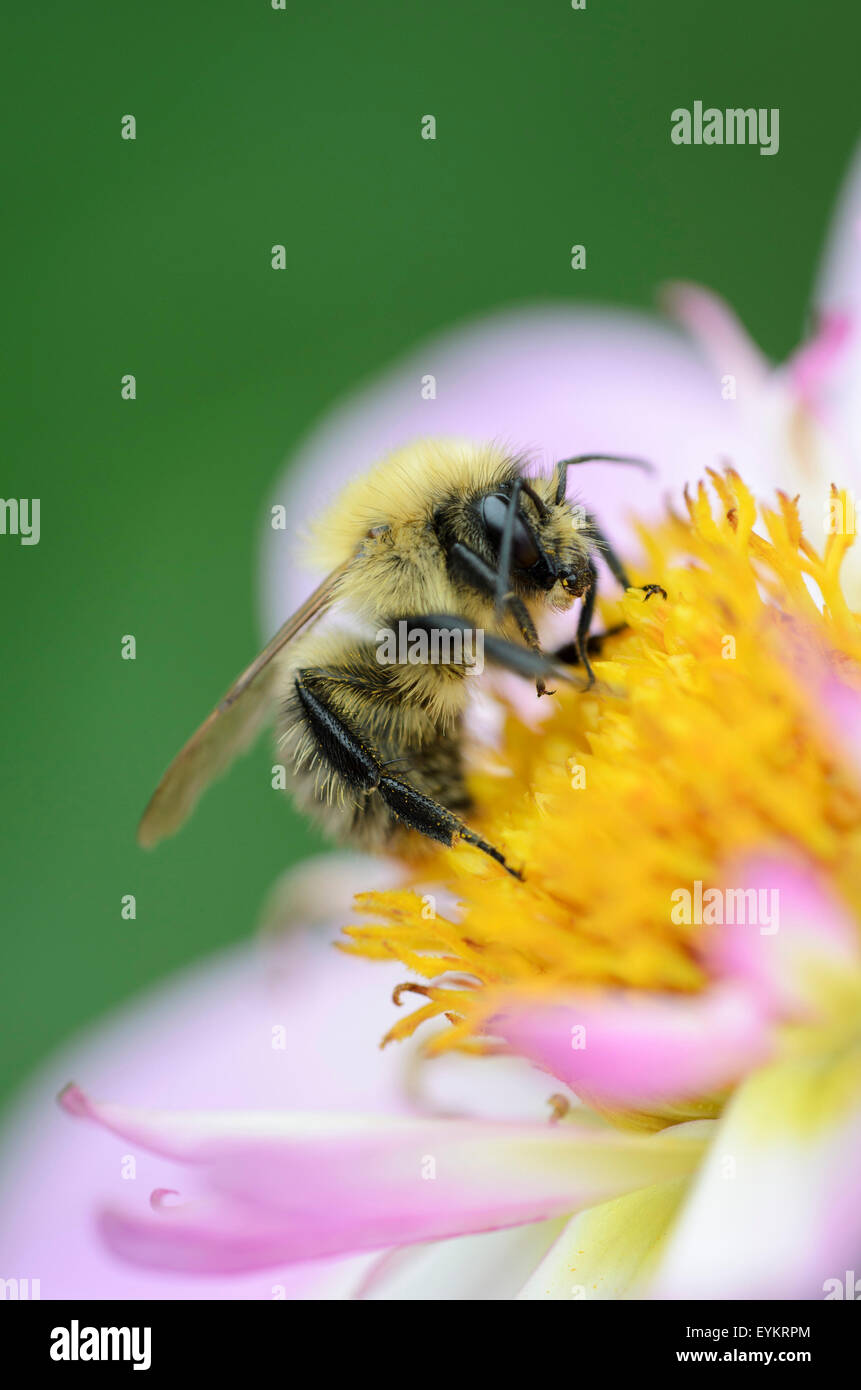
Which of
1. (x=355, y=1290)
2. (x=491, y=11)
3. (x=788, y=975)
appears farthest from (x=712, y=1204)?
(x=491, y=11)

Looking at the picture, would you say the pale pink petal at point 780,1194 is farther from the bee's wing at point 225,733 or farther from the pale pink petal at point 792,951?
the bee's wing at point 225,733

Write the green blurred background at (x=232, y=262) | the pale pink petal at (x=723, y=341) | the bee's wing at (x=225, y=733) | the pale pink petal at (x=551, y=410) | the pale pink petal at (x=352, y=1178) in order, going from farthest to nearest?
the green blurred background at (x=232, y=262) < the pale pink petal at (x=551, y=410) < the pale pink petal at (x=723, y=341) < the bee's wing at (x=225, y=733) < the pale pink petal at (x=352, y=1178)

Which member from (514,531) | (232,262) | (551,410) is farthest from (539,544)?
(232,262)

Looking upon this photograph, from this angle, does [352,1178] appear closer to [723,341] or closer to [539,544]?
[539,544]

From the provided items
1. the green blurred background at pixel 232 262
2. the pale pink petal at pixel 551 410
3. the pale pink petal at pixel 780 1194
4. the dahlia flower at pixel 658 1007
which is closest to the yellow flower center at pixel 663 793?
the dahlia flower at pixel 658 1007

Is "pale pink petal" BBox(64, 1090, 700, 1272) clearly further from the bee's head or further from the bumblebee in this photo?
the bee's head

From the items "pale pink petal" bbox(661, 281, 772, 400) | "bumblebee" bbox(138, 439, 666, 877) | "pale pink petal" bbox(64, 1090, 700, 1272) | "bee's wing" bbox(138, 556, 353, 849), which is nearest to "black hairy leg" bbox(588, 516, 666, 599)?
"bumblebee" bbox(138, 439, 666, 877)

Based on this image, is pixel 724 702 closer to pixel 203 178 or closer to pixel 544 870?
pixel 544 870

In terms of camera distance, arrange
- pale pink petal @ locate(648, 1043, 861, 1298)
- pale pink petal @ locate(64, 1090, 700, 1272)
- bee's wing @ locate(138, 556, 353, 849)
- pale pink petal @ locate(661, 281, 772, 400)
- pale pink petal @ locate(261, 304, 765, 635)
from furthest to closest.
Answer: pale pink petal @ locate(261, 304, 765, 635) < pale pink petal @ locate(661, 281, 772, 400) < bee's wing @ locate(138, 556, 353, 849) < pale pink petal @ locate(64, 1090, 700, 1272) < pale pink petal @ locate(648, 1043, 861, 1298)
